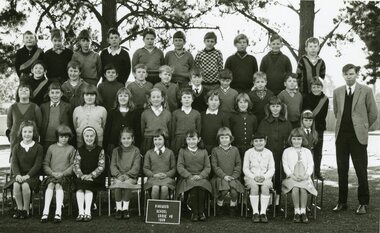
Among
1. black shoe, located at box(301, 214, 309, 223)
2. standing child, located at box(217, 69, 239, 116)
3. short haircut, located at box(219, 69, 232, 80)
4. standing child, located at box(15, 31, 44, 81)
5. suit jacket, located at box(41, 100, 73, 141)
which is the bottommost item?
black shoe, located at box(301, 214, 309, 223)

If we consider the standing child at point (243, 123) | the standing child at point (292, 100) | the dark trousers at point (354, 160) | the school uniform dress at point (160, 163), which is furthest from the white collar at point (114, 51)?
the dark trousers at point (354, 160)

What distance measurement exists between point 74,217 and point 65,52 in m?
2.63

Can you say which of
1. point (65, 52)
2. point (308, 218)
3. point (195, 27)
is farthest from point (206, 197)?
point (195, 27)

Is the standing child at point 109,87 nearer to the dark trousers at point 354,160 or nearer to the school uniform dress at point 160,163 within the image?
the school uniform dress at point 160,163

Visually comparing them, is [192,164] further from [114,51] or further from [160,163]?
[114,51]

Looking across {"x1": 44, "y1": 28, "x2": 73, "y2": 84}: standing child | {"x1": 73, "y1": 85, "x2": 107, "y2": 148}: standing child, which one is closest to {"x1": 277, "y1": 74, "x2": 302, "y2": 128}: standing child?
{"x1": 73, "y1": 85, "x2": 107, "y2": 148}: standing child

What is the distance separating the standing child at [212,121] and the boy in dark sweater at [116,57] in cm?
159

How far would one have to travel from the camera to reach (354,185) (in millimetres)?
9883

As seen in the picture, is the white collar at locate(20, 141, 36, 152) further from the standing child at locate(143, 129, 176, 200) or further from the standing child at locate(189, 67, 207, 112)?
the standing child at locate(189, 67, 207, 112)

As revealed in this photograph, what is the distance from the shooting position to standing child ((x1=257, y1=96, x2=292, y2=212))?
7.26 meters

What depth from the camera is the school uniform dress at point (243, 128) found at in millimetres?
7383

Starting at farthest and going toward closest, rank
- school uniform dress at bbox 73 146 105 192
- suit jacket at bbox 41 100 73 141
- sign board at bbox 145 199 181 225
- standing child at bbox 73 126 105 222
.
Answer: suit jacket at bbox 41 100 73 141, school uniform dress at bbox 73 146 105 192, standing child at bbox 73 126 105 222, sign board at bbox 145 199 181 225

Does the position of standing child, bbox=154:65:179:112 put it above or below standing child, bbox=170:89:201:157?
above

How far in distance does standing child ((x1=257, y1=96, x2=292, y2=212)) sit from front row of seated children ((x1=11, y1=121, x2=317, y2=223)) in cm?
24
